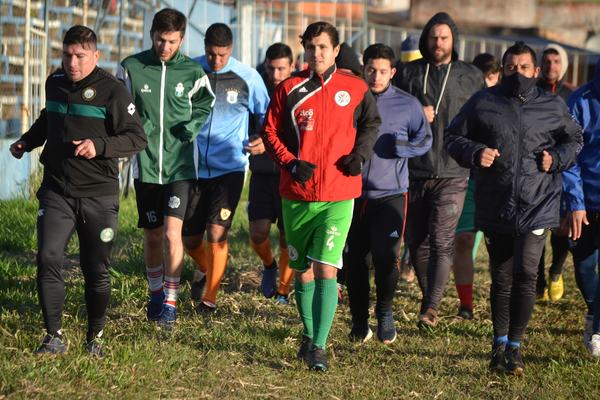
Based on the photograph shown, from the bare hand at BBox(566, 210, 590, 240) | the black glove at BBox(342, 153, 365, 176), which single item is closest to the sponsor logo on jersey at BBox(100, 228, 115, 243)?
the black glove at BBox(342, 153, 365, 176)

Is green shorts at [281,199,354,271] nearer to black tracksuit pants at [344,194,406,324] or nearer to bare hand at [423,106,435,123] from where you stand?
black tracksuit pants at [344,194,406,324]

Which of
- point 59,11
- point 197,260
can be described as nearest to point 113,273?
point 197,260

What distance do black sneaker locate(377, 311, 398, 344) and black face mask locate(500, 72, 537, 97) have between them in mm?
1951

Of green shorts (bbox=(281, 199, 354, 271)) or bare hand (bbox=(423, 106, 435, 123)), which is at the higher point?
bare hand (bbox=(423, 106, 435, 123))

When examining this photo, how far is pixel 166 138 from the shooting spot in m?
8.56

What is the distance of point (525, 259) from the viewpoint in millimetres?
7492

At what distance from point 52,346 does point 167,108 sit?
2.15 meters

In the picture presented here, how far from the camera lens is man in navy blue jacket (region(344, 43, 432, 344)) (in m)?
8.42

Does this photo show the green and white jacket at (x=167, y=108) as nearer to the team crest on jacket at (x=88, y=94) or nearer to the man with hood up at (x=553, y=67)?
the team crest on jacket at (x=88, y=94)

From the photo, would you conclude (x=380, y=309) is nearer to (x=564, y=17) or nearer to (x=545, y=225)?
(x=545, y=225)

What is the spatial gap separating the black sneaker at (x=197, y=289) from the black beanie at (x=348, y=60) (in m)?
2.13

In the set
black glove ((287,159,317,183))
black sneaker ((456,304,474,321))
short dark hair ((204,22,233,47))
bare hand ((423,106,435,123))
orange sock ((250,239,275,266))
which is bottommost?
black sneaker ((456,304,474,321))

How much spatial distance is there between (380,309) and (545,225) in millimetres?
1558

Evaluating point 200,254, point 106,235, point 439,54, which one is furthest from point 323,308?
point 439,54
